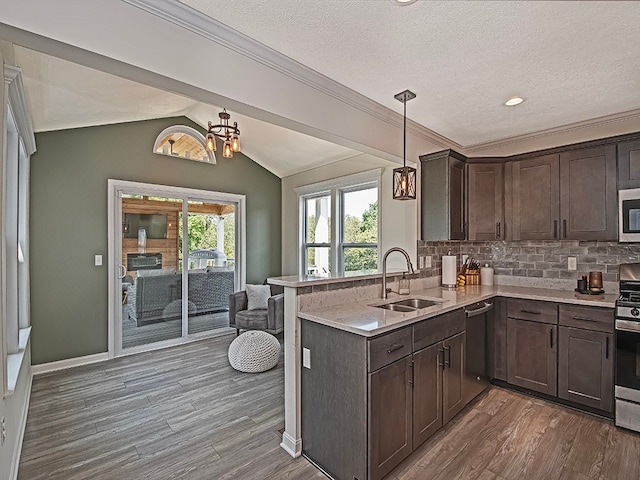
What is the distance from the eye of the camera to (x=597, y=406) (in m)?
2.73

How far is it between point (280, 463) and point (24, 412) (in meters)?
2.20

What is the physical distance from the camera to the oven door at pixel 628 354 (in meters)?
2.49

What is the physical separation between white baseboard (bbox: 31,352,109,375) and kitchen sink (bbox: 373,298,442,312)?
362 cm

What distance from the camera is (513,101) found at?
277 cm

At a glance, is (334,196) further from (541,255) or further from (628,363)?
(628,363)

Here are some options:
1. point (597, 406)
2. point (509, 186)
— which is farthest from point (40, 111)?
point (597, 406)

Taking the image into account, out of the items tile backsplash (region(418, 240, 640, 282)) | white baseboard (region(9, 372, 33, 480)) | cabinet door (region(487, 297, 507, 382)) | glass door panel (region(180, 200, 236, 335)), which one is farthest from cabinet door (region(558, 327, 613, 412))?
glass door panel (region(180, 200, 236, 335))

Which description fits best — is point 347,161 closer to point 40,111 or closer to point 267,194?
point 267,194

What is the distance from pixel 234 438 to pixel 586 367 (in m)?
2.92

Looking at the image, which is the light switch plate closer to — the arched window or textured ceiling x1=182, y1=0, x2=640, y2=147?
textured ceiling x1=182, y1=0, x2=640, y2=147

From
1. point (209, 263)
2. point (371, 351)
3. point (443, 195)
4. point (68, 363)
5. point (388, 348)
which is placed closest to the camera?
point (371, 351)

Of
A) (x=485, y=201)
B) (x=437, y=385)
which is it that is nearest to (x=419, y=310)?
(x=437, y=385)

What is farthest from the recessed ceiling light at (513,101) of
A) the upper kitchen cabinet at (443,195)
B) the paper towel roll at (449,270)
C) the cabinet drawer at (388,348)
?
the cabinet drawer at (388,348)

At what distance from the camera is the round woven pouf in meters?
3.64
